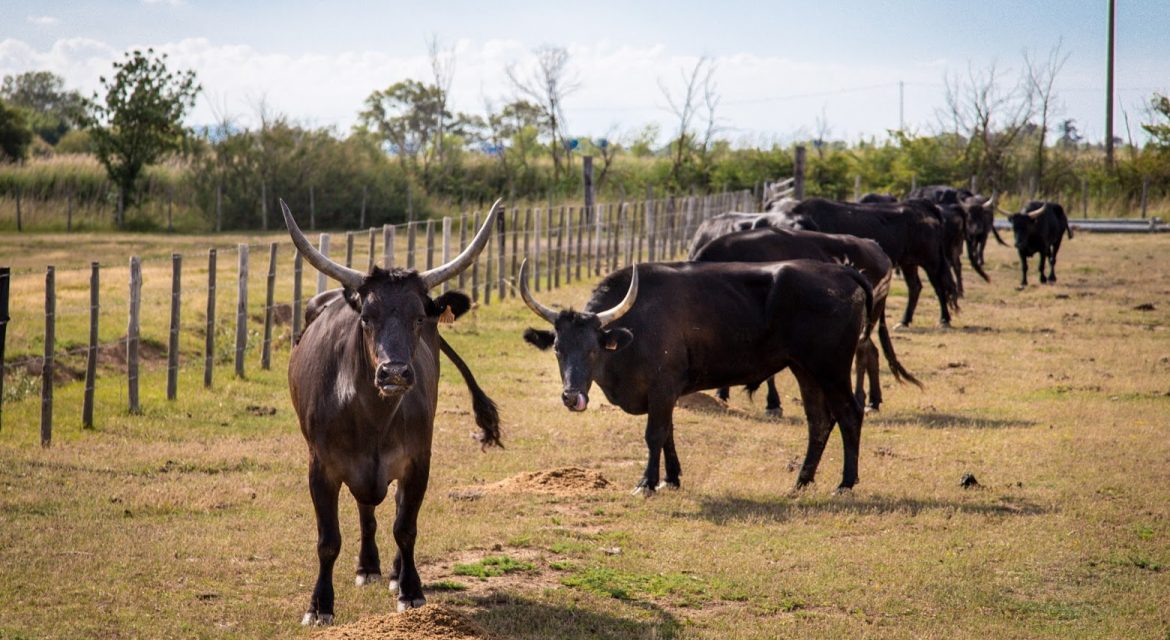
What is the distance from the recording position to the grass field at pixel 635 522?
21.9 feet

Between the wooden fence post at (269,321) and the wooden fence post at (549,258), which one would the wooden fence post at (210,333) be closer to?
the wooden fence post at (269,321)

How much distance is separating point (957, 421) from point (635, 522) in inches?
189

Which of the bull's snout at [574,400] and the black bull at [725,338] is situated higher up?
the black bull at [725,338]

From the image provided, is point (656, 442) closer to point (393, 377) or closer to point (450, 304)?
point (450, 304)

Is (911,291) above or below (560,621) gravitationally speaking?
above

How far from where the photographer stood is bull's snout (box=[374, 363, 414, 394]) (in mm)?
5867

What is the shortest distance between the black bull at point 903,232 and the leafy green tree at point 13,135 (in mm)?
32494

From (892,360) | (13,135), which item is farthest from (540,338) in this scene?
(13,135)

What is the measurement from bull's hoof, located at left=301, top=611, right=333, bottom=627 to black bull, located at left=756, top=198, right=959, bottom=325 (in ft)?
43.1

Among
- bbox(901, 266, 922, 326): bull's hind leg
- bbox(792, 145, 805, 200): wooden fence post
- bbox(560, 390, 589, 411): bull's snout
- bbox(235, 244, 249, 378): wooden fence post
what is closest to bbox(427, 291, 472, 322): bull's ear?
bbox(560, 390, 589, 411): bull's snout

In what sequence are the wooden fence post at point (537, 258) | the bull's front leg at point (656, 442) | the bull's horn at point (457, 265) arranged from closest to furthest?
the bull's horn at point (457, 265)
the bull's front leg at point (656, 442)
the wooden fence post at point (537, 258)

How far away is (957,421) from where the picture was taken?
12250 millimetres

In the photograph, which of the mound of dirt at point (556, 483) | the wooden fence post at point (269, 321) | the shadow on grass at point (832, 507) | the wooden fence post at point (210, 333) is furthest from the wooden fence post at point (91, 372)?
the shadow on grass at point (832, 507)

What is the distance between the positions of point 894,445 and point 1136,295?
1419cm
